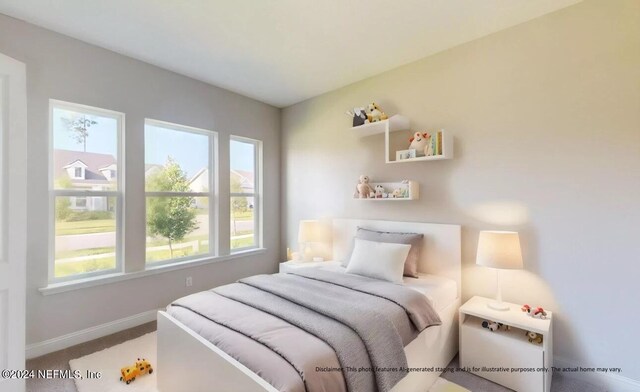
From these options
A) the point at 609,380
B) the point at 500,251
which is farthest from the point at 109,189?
the point at 609,380

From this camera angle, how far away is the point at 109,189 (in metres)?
2.79

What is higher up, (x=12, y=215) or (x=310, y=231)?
(x=12, y=215)

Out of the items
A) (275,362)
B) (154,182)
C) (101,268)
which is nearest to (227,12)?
(154,182)

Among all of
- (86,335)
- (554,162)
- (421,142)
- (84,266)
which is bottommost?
(86,335)

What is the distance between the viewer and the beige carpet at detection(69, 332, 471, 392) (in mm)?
1961

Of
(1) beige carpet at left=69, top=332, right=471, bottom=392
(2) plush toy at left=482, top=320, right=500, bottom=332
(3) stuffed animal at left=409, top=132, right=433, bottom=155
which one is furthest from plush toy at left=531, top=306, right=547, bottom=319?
(3) stuffed animal at left=409, top=132, right=433, bottom=155

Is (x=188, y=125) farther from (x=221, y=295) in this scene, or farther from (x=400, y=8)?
(x=400, y=8)

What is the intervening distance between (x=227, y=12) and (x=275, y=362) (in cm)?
238

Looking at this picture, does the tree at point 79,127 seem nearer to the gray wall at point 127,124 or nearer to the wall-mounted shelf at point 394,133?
the gray wall at point 127,124

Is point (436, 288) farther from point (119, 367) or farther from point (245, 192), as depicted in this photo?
point (245, 192)

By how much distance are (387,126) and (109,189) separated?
2.82m

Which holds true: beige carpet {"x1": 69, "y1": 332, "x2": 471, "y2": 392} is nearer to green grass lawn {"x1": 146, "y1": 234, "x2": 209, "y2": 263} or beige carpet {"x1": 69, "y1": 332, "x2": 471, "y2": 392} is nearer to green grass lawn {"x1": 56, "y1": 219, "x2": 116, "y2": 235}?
green grass lawn {"x1": 146, "y1": 234, "x2": 209, "y2": 263}

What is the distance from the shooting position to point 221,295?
2012 mm

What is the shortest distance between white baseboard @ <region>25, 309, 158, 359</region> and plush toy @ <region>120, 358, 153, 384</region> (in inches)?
29.6
